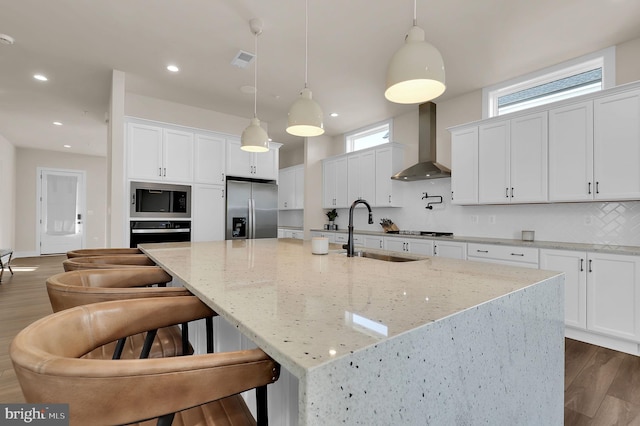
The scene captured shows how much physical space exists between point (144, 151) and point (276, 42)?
2.38m

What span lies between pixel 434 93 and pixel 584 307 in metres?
2.64

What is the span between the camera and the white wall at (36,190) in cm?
781

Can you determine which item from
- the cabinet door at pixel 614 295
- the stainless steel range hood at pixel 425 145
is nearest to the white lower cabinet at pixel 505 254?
the cabinet door at pixel 614 295

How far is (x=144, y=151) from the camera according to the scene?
4.16m

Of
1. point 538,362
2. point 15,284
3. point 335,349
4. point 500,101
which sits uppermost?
point 500,101

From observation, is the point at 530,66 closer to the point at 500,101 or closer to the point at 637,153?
the point at 500,101

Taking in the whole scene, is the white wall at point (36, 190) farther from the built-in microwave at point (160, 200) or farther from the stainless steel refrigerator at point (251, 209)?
the stainless steel refrigerator at point (251, 209)

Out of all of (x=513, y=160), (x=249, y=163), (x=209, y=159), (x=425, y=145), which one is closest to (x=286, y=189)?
(x=249, y=163)

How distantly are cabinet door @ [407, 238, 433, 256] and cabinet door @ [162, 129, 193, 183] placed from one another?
334cm

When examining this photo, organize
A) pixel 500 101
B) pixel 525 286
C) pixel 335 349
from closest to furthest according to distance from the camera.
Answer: pixel 335 349
pixel 525 286
pixel 500 101

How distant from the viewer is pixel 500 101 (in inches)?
161

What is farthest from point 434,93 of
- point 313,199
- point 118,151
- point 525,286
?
point 313,199

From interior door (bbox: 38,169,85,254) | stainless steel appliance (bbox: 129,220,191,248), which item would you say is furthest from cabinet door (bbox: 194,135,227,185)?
interior door (bbox: 38,169,85,254)

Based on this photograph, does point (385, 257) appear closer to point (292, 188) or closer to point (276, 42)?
point (276, 42)
